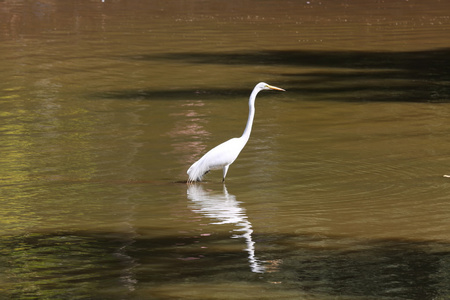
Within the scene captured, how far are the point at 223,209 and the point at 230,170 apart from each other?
81.0 inches

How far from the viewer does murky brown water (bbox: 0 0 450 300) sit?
8930 mm

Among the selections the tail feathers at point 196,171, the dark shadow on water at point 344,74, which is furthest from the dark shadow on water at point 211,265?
the dark shadow on water at point 344,74

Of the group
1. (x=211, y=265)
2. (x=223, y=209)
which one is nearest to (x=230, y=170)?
(x=223, y=209)

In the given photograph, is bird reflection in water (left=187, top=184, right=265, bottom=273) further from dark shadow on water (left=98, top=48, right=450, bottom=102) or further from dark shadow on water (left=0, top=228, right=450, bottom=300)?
dark shadow on water (left=98, top=48, right=450, bottom=102)

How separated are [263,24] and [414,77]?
10.2 metres

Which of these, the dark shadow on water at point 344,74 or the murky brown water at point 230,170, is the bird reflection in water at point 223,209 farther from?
the dark shadow on water at point 344,74

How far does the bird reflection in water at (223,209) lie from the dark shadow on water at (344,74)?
717cm

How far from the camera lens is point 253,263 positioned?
362 inches

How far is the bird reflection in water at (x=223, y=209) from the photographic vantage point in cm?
1022

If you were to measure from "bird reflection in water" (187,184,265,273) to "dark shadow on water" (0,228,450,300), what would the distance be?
144mm

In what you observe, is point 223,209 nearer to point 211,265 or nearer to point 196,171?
point 196,171

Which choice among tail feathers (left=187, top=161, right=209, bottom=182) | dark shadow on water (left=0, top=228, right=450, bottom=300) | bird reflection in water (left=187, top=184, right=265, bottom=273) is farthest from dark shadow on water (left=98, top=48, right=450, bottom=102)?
dark shadow on water (left=0, top=228, right=450, bottom=300)

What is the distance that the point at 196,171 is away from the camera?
496 inches

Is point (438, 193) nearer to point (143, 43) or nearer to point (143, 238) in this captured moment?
point (143, 238)
